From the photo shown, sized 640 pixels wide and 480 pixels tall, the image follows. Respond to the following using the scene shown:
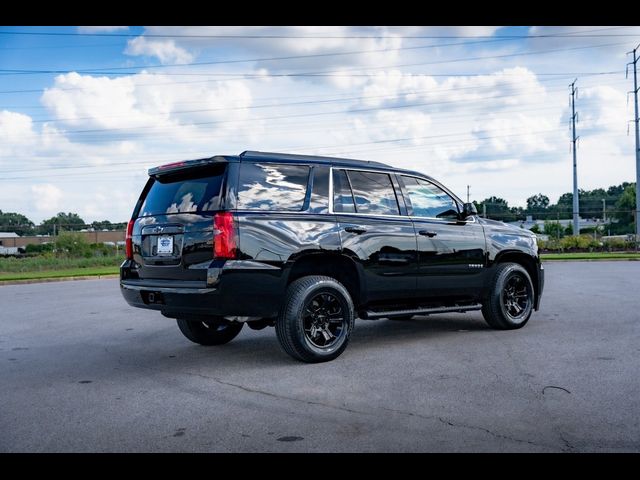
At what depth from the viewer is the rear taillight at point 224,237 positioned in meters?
6.14

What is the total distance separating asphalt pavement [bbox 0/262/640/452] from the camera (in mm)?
4289

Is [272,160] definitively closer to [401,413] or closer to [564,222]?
[401,413]

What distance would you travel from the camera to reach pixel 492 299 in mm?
8508

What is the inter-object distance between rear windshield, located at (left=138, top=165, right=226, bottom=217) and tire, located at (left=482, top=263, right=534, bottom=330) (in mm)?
3909

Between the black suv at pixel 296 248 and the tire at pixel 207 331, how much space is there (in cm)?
1

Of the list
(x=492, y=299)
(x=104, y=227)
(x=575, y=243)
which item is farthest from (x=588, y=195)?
(x=492, y=299)

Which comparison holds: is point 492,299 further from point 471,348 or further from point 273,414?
point 273,414

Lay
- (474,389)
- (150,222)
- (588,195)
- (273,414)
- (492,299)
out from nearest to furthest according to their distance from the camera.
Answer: (273,414) → (474,389) → (150,222) → (492,299) → (588,195)

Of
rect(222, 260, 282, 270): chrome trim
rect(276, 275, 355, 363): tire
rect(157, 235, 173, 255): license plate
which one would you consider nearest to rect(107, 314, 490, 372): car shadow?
rect(276, 275, 355, 363): tire

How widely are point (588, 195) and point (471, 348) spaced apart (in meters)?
122
